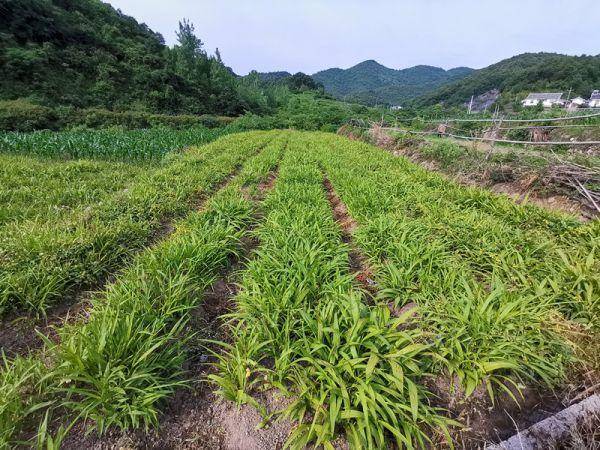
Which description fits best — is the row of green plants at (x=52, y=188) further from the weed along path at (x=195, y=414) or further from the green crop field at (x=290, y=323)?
the weed along path at (x=195, y=414)

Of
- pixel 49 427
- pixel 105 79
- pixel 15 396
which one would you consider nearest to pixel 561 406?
pixel 49 427

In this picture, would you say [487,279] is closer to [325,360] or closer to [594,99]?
[325,360]

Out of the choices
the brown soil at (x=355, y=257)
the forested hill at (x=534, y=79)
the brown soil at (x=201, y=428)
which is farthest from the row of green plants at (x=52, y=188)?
the forested hill at (x=534, y=79)

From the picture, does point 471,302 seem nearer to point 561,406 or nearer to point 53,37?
point 561,406

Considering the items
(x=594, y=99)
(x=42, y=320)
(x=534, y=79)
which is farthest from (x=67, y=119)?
(x=594, y=99)

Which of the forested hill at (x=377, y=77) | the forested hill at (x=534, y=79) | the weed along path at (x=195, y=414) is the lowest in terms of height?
the weed along path at (x=195, y=414)

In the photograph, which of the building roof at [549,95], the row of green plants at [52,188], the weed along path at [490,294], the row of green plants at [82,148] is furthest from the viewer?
the building roof at [549,95]

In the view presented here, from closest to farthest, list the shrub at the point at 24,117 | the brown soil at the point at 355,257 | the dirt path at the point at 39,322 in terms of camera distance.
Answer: the dirt path at the point at 39,322, the brown soil at the point at 355,257, the shrub at the point at 24,117

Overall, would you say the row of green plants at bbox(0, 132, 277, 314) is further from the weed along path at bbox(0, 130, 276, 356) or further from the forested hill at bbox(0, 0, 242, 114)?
the forested hill at bbox(0, 0, 242, 114)

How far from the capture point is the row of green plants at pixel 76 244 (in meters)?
2.52

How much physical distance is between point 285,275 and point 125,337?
1.41m

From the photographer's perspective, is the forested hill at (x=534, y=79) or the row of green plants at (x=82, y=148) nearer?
the row of green plants at (x=82, y=148)

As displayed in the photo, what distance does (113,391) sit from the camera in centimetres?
160

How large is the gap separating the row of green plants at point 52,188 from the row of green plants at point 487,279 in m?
4.93
